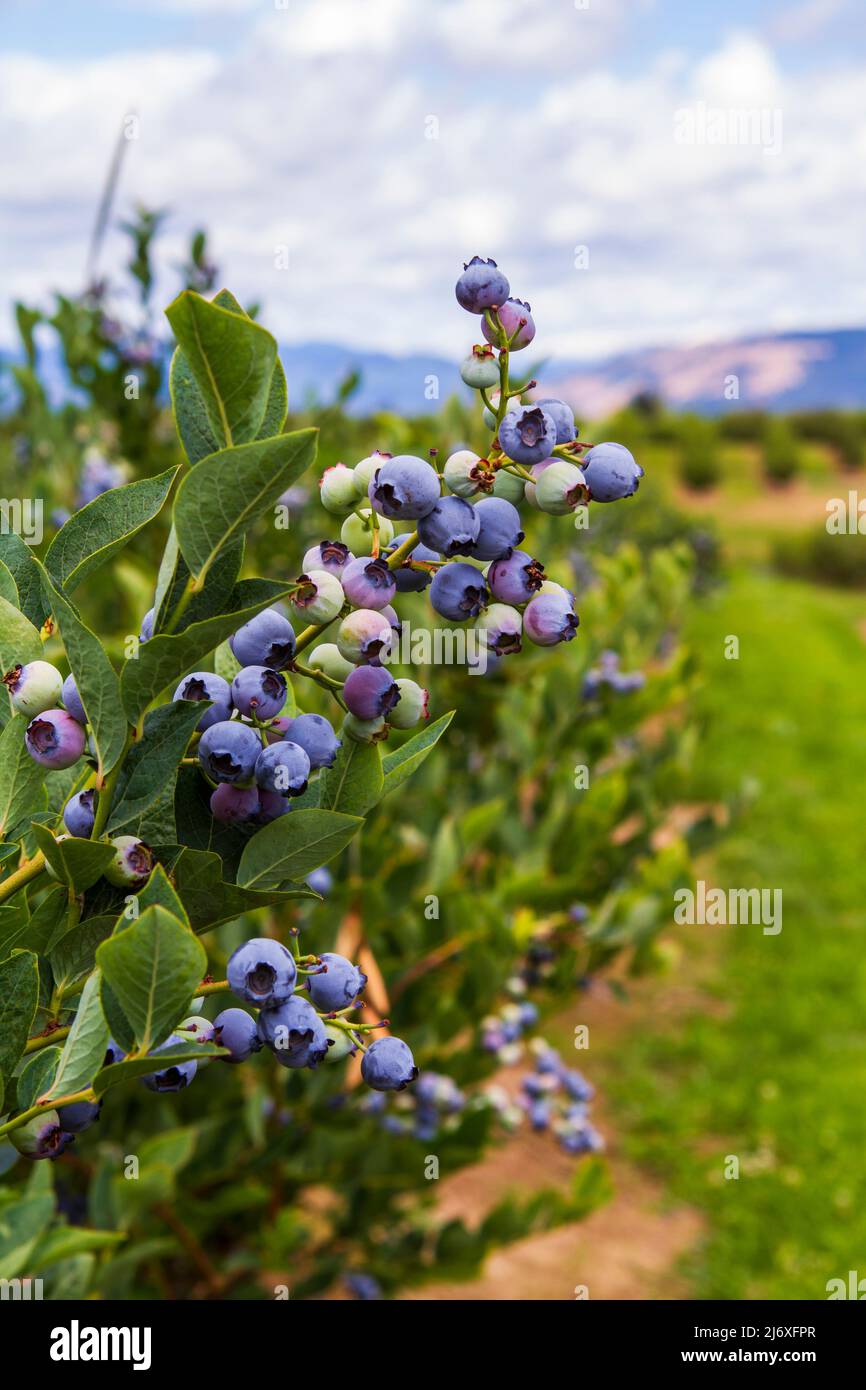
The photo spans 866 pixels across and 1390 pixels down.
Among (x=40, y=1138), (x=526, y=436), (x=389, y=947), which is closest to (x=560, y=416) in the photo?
(x=526, y=436)

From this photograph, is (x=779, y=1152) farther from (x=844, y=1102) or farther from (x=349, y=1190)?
(x=349, y=1190)

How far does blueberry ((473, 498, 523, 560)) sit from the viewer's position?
615mm

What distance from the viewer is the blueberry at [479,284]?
65cm

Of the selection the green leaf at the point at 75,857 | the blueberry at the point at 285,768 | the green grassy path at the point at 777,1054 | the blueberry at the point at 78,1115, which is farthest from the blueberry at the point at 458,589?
the green grassy path at the point at 777,1054

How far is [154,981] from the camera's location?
526 mm

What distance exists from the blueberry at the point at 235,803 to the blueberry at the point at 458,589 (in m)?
0.14

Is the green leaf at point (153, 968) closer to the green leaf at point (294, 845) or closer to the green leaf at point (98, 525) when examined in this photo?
the green leaf at point (294, 845)

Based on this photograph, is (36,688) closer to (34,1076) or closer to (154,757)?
(154,757)

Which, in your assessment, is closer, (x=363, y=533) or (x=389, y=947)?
(x=363, y=533)

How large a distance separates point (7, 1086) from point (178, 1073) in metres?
0.09

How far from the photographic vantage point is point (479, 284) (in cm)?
65

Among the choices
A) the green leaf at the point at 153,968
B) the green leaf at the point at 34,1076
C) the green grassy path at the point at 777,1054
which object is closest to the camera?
the green leaf at the point at 153,968

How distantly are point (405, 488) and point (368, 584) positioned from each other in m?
0.05
